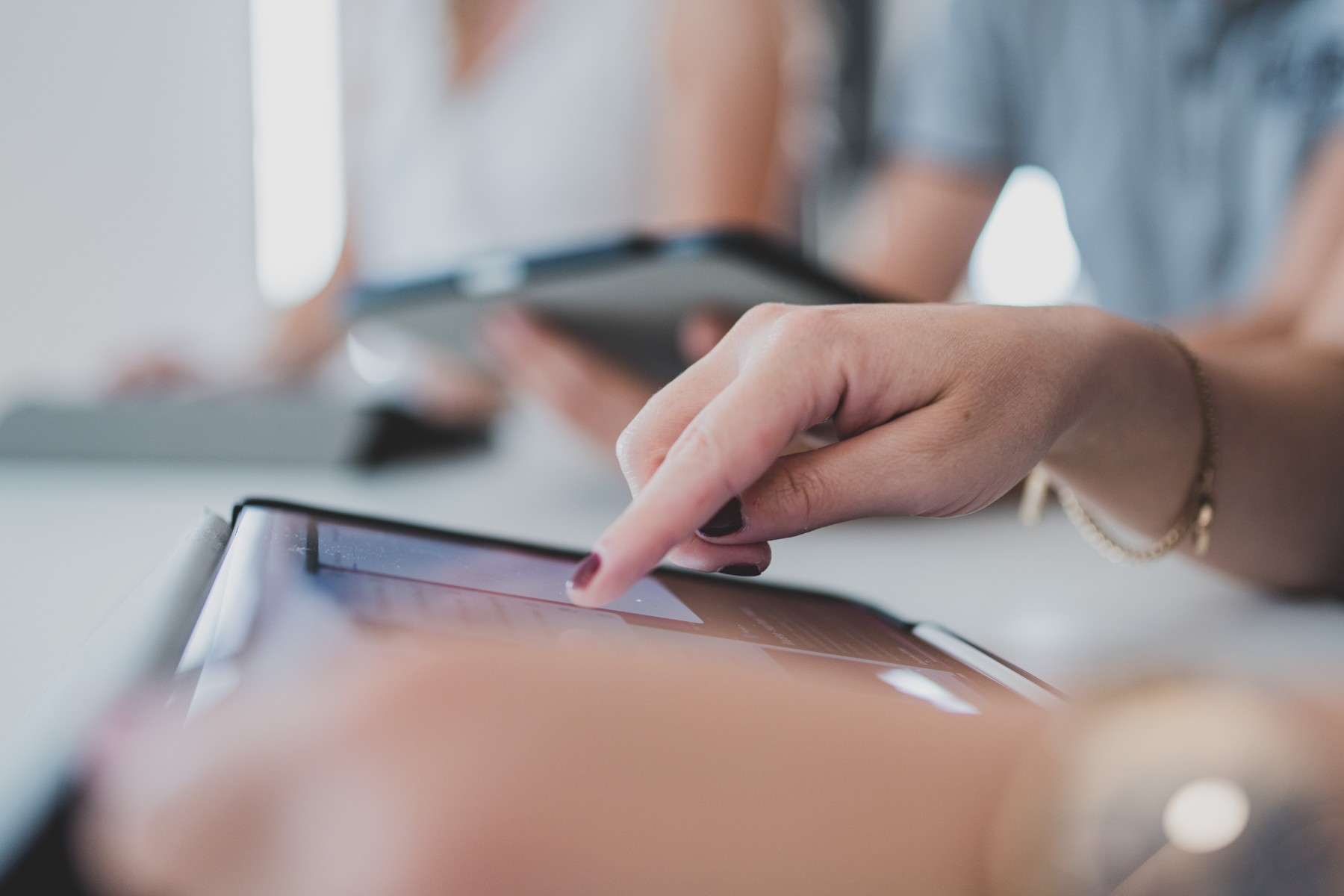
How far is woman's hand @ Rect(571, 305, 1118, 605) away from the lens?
19 centimetres

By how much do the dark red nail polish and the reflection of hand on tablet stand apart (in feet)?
1.06

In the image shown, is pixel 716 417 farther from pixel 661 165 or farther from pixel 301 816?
pixel 661 165

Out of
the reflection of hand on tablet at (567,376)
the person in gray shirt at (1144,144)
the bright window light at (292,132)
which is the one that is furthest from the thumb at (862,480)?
the bright window light at (292,132)

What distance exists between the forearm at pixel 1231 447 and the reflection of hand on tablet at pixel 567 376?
281mm

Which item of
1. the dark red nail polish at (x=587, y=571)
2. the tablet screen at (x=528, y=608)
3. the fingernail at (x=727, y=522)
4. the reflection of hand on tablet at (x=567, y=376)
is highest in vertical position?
the fingernail at (x=727, y=522)

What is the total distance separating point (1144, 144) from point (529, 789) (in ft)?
2.95

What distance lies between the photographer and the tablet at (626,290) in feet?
1.25

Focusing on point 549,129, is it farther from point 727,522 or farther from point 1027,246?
point 727,522

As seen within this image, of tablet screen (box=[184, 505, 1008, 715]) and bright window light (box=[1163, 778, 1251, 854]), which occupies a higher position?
bright window light (box=[1163, 778, 1251, 854])

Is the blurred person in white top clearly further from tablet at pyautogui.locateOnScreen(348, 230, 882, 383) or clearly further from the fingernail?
the fingernail

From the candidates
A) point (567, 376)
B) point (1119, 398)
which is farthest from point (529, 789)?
point (567, 376)

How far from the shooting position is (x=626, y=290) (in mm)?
454

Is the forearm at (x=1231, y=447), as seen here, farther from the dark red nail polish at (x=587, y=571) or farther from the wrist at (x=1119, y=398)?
the dark red nail polish at (x=587, y=571)

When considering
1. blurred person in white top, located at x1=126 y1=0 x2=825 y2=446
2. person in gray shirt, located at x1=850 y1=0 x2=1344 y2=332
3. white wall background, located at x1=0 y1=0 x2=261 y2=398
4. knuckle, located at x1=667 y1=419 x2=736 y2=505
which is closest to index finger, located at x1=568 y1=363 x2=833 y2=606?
knuckle, located at x1=667 y1=419 x2=736 y2=505
